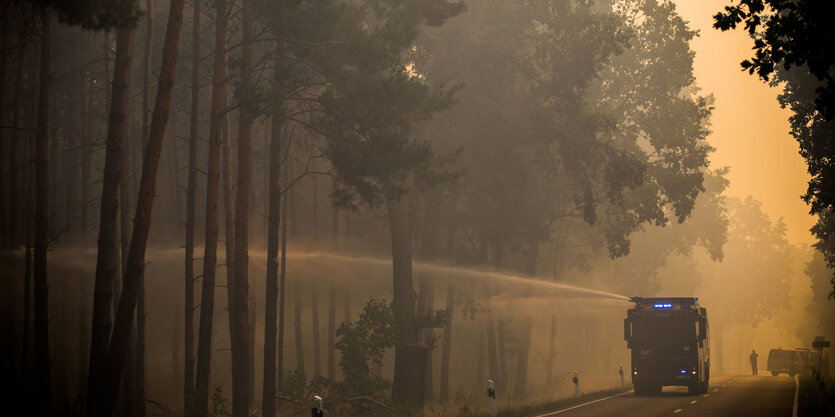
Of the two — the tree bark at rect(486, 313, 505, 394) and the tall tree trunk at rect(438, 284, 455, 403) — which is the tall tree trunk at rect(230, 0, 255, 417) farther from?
the tree bark at rect(486, 313, 505, 394)

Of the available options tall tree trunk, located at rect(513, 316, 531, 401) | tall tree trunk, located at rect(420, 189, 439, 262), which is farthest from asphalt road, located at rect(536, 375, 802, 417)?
tall tree trunk, located at rect(513, 316, 531, 401)

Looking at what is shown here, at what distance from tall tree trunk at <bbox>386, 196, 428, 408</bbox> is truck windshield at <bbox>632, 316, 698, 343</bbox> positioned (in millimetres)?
9871

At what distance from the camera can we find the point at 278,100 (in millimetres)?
24672

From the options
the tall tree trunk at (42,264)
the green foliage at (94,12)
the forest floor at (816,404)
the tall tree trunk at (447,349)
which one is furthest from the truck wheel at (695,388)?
the green foliage at (94,12)

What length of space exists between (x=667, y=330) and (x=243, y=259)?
1768cm

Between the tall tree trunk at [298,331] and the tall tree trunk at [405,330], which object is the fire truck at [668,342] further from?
the tall tree trunk at [298,331]

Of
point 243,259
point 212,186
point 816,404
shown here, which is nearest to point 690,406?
point 816,404

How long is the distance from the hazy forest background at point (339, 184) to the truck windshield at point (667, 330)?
5189mm

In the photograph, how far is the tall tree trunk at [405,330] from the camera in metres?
29.7

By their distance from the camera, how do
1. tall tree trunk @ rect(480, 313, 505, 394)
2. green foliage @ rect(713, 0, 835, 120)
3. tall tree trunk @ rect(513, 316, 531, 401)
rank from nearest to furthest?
green foliage @ rect(713, 0, 835, 120)
tall tree trunk @ rect(480, 313, 505, 394)
tall tree trunk @ rect(513, 316, 531, 401)

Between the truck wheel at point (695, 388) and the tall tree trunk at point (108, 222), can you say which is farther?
the truck wheel at point (695, 388)

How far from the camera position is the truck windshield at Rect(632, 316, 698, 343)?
114 feet

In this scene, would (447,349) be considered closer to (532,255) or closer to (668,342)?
(532,255)

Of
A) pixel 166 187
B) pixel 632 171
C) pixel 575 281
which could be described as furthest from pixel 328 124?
pixel 575 281
